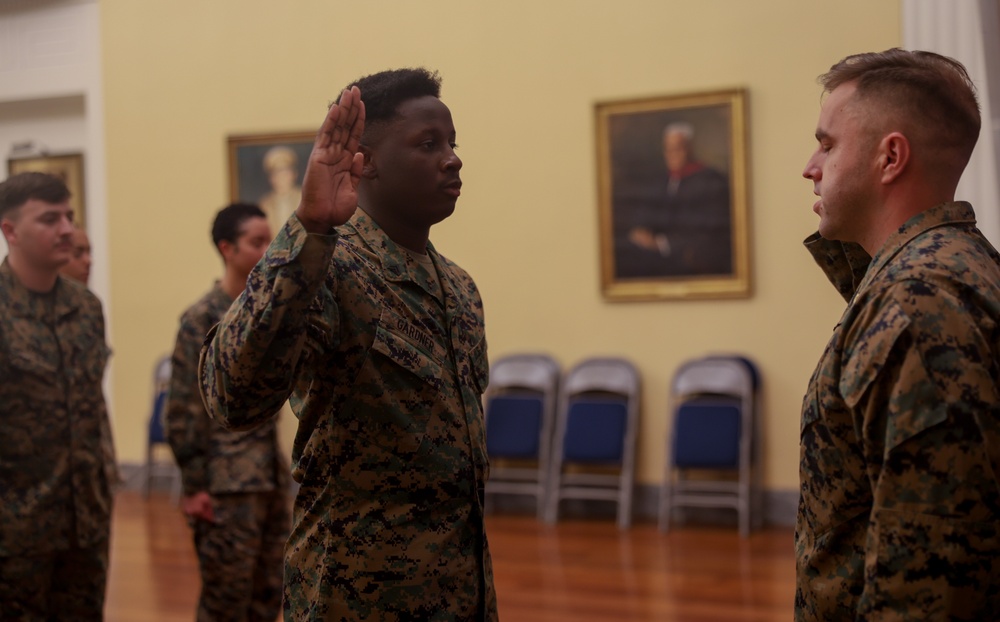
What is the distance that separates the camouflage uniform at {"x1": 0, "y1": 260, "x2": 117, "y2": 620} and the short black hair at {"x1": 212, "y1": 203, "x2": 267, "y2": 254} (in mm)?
606

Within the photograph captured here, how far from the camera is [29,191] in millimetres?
3461

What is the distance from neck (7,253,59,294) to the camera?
11.4ft

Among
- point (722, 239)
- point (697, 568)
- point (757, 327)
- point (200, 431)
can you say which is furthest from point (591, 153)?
point (200, 431)

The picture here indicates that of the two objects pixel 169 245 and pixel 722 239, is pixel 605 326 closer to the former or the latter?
pixel 722 239

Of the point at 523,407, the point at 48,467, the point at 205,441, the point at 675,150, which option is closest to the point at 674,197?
the point at 675,150

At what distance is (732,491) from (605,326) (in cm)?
140

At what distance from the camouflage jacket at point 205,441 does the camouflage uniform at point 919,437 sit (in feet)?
7.96

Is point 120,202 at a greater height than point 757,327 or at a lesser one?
greater

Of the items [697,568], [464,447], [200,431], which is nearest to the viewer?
[464,447]

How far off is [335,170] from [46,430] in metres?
2.03

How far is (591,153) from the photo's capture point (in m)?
7.41

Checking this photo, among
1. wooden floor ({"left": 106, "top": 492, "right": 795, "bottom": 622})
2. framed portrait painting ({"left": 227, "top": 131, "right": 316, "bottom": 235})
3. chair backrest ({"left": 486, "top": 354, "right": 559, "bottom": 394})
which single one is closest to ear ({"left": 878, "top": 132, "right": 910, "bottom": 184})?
wooden floor ({"left": 106, "top": 492, "right": 795, "bottom": 622})

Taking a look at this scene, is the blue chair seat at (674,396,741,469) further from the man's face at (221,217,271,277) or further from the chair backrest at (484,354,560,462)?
the man's face at (221,217,271,277)

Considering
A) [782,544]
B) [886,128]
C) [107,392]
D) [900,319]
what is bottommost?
[782,544]
